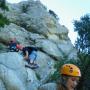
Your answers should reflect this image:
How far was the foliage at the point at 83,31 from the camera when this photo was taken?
30.4 m

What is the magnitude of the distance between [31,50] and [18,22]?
10.1 metres

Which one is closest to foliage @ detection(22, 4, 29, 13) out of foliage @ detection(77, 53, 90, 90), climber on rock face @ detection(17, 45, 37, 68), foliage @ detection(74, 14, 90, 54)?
foliage @ detection(74, 14, 90, 54)

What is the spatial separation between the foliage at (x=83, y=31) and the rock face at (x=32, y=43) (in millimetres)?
691

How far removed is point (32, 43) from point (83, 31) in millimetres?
4626

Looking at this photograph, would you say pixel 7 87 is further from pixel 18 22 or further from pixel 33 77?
pixel 18 22

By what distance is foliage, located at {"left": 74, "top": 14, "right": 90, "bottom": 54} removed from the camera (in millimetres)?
30394

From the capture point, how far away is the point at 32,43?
97.0 feet

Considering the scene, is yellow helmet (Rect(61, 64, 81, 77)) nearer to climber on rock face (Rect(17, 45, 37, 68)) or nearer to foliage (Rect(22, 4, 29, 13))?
climber on rock face (Rect(17, 45, 37, 68))

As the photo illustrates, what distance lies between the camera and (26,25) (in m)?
32.2

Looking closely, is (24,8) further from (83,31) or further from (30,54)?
(30,54)

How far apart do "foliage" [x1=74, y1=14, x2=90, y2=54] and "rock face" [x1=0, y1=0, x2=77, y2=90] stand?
69 centimetres

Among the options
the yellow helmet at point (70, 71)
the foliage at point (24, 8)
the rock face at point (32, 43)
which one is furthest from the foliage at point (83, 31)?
the yellow helmet at point (70, 71)

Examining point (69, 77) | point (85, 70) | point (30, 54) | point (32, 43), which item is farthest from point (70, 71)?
point (32, 43)

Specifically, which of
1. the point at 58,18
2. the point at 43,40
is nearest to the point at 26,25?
the point at 43,40
